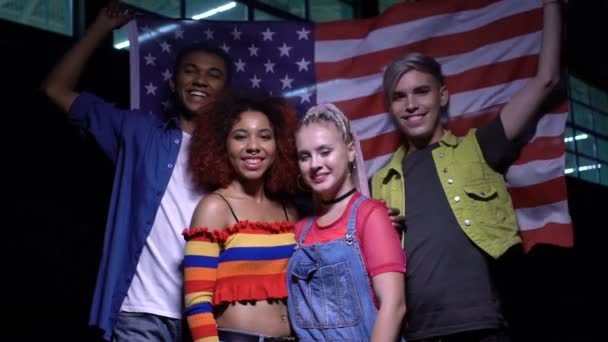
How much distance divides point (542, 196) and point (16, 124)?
2.63m

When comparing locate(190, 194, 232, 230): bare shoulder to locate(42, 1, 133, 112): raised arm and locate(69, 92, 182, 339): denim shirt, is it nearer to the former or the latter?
locate(69, 92, 182, 339): denim shirt

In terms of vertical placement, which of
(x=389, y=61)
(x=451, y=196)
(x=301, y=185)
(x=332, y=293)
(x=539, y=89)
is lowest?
(x=332, y=293)

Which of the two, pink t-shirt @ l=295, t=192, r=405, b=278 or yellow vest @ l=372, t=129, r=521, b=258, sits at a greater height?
yellow vest @ l=372, t=129, r=521, b=258

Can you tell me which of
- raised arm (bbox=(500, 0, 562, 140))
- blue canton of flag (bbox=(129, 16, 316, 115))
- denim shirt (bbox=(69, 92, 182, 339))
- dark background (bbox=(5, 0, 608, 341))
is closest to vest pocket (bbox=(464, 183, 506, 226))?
raised arm (bbox=(500, 0, 562, 140))

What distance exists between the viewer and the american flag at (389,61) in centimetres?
308

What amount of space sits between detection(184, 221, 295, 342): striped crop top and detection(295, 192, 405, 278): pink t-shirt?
0.57ft

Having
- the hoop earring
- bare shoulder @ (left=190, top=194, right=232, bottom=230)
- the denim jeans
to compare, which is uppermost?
the hoop earring

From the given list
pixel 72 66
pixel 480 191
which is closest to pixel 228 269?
pixel 480 191

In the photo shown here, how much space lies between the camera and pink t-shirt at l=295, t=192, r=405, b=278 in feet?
7.84

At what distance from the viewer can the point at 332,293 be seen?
2.48 metres

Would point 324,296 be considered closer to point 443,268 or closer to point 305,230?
point 305,230

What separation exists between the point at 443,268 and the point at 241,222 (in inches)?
33.4

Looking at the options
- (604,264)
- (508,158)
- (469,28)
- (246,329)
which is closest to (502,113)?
(508,158)

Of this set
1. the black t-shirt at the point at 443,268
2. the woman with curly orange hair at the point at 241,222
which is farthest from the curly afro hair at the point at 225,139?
the black t-shirt at the point at 443,268
